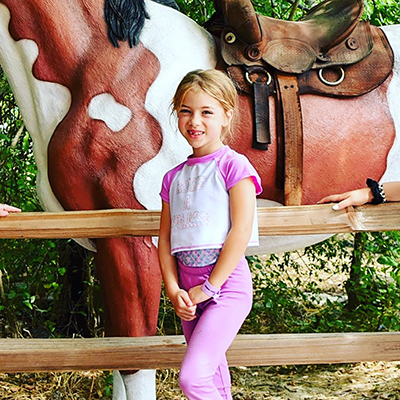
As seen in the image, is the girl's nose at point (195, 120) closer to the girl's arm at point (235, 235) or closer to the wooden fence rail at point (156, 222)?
the girl's arm at point (235, 235)

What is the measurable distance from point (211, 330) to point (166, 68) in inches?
40.1

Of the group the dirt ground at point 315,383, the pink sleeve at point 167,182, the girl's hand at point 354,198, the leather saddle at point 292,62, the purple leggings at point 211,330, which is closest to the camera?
the purple leggings at point 211,330

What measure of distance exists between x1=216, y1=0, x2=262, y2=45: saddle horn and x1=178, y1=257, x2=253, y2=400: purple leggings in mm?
968

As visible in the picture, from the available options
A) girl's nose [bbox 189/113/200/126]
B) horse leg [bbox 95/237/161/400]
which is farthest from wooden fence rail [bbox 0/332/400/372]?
girl's nose [bbox 189/113/200/126]

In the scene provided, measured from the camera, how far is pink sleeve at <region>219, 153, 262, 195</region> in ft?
4.13

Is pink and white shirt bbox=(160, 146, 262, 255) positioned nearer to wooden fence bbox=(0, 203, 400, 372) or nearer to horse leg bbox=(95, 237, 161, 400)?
wooden fence bbox=(0, 203, 400, 372)

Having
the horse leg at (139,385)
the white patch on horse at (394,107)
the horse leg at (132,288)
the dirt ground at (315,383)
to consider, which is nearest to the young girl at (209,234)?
the horse leg at (132,288)

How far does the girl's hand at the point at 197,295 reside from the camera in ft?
4.08

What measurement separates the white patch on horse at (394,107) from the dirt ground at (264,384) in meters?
1.24

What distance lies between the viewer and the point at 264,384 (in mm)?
3047

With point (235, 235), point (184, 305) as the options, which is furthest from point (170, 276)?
point (235, 235)

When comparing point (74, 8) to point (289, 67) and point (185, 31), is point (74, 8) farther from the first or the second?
point (289, 67)

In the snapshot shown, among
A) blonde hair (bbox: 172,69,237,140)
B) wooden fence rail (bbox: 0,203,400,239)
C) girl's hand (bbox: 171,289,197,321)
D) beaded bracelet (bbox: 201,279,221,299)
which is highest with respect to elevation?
blonde hair (bbox: 172,69,237,140)

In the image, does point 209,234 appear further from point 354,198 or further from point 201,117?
point 354,198
